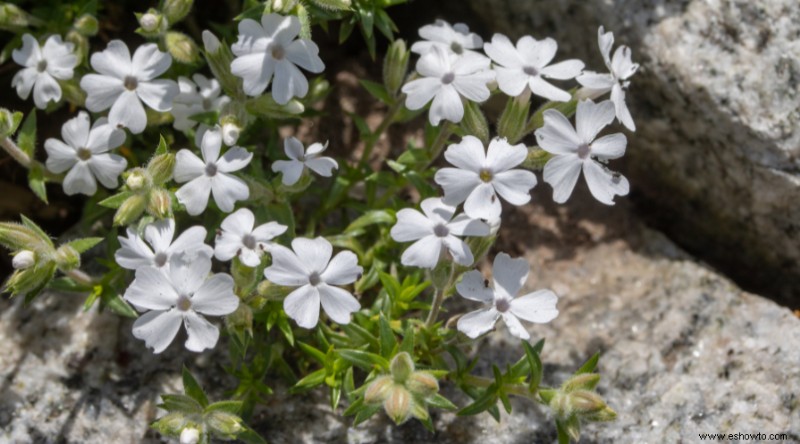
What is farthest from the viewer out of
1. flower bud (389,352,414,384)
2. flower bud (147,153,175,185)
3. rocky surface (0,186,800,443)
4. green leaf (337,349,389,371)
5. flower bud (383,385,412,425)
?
rocky surface (0,186,800,443)

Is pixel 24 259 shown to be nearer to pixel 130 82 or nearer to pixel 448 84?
pixel 130 82

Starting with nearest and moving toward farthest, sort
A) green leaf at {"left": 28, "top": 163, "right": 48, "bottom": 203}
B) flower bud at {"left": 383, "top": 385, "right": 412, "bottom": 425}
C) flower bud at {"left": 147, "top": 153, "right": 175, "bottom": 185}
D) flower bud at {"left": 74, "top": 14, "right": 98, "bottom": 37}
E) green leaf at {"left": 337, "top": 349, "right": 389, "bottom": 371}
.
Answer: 1. flower bud at {"left": 383, "top": 385, "right": 412, "bottom": 425}
2. flower bud at {"left": 147, "top": 153, "right": 175, "bottom": 185}
3. green leaf at {"left": 337, "top": 349, "right": 389, "bottom": 371}
4. green leaf at {"left": 28, "top": 163, "right": 48, "bottom": 203}
5. flower bud at {"left": 74, "top": 14, "right": 98, "bottom": 37}

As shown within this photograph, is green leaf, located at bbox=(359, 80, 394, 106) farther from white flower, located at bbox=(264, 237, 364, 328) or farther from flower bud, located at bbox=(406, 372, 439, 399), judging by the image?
flower bud, located at bbox=(406, 372, 439, 399)

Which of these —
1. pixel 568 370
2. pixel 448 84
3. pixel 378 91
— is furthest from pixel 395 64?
pixel 568 370

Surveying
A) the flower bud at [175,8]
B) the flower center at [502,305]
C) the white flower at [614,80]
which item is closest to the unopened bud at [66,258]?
the flower bud at [175,8]

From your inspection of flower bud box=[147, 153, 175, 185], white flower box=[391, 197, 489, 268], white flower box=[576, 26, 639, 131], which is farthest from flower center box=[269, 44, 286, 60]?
white flower box=[576, 26, 639, 131]

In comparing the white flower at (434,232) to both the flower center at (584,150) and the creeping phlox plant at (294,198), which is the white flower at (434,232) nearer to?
the creeping phlox plant at (294,198)

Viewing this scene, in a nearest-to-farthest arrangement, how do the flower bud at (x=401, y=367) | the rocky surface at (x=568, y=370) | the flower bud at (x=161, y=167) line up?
the flower bud at (x=401, y=367) → the flower bud at (x=161, y=167) → the rocky surface at (x=568, y=370)
